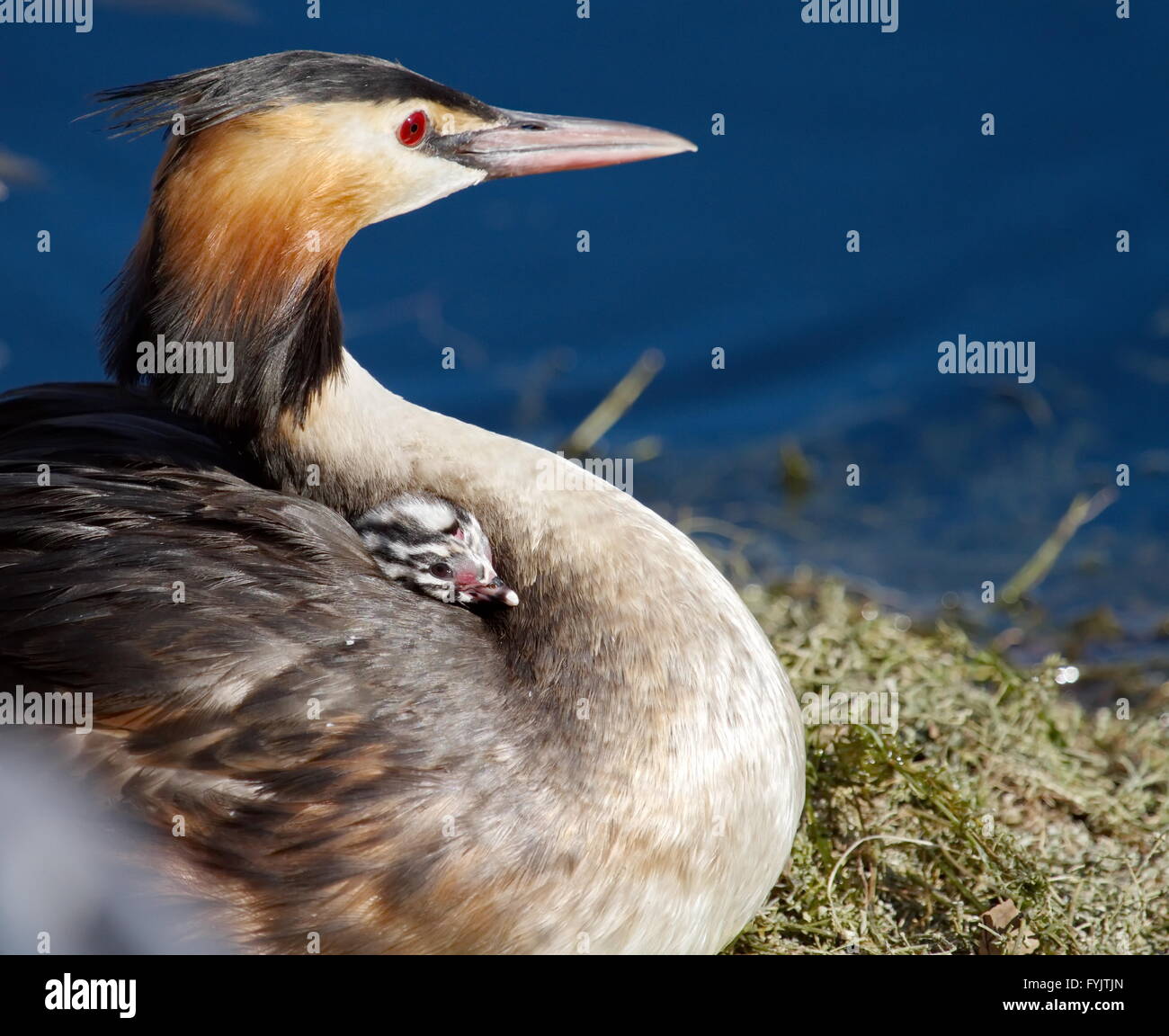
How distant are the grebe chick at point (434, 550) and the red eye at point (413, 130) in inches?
30.4

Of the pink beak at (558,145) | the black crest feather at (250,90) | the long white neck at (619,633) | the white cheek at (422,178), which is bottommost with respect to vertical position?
the long white neck at (619,633)

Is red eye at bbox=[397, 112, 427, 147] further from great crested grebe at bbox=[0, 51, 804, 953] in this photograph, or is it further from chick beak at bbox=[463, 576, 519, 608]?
chick beak at bbox=[463, 576, 519, 608]

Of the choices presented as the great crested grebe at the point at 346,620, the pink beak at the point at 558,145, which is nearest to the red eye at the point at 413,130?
the great crested grebe at the point at 346,620

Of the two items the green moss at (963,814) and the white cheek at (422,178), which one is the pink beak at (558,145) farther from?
A: the green moss at (963,814)

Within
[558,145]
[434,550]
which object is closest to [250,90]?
[558,145]

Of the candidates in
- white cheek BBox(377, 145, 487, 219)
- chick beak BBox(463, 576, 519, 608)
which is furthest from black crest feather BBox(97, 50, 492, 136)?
chick beak BBox(463, 576, 519, 608)

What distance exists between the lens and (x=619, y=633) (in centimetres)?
315

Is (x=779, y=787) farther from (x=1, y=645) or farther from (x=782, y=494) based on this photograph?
(x=782, y=494)

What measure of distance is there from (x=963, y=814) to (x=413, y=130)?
2.07 m

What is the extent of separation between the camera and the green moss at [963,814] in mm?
3559

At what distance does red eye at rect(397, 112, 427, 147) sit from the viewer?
3271 millimetres

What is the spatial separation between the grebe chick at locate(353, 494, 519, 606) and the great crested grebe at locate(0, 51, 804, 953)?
55 mm

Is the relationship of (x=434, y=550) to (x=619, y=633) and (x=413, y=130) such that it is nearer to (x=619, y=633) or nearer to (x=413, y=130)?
(x=619, y=633)

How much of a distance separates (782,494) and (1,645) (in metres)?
3.98
